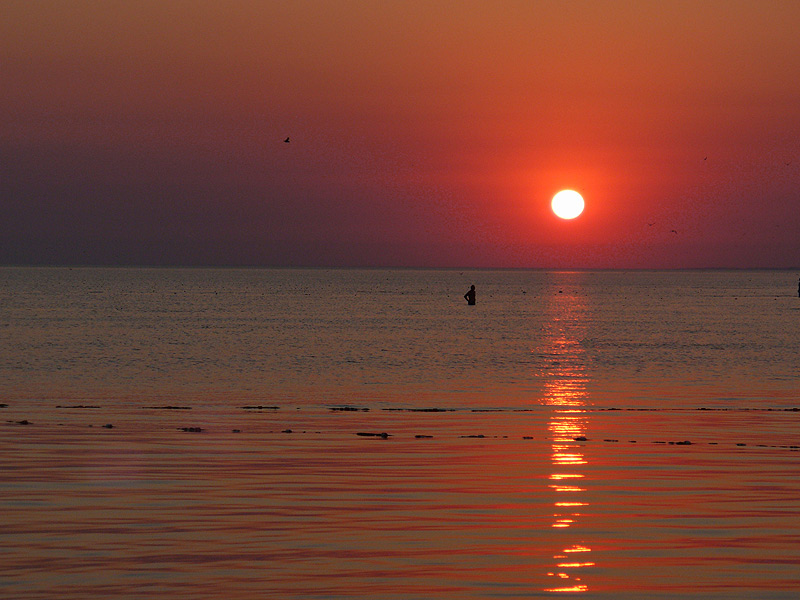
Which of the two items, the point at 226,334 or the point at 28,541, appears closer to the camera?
the point at 28,541

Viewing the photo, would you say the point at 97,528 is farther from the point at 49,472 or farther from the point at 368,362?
the point at 368,362

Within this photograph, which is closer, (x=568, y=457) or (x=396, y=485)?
(x=396, y=485)

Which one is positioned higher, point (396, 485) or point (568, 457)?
point (568, 457)

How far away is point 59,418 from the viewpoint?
28.9 m

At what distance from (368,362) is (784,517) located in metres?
38.1

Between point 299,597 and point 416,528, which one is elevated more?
point 416,528

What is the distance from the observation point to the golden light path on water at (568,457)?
1322 centimetres

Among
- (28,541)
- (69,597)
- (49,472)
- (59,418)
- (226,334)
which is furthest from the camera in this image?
(226,334)

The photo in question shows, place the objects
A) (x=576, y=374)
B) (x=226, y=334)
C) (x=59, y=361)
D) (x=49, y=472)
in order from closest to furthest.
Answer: (x=49, y=472)
(x=576, y=374)
(x=59, y=361)
(x=226, y=334)

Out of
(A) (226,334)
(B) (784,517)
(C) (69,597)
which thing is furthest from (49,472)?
(A) (226,334)

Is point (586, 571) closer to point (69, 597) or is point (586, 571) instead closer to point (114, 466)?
point (69, 597)

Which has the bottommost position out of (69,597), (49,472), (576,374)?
(69,597)

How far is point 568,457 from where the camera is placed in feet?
73.3

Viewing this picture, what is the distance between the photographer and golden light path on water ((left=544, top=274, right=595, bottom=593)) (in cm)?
1322
